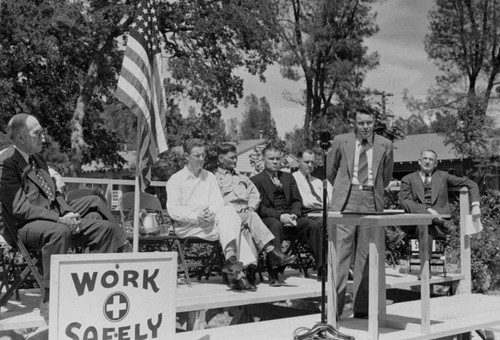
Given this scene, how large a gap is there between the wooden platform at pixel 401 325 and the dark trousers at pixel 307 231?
1.00 meters

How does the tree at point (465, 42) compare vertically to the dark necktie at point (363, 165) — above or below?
above

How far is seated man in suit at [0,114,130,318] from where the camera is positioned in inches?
149

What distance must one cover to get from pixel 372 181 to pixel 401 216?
0.78 metres

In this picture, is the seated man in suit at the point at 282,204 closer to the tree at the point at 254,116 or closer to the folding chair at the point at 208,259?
the folding chair at the point at 208,259

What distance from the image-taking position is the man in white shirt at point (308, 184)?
6457 mm

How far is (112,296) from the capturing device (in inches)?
123

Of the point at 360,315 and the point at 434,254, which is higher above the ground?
the point at 434,254

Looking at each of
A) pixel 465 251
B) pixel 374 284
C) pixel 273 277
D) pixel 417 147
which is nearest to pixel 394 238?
pixel 465 251

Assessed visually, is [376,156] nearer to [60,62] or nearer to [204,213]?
[204,213]

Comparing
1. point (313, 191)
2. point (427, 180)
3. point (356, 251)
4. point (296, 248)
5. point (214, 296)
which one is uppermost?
point (427, 180)

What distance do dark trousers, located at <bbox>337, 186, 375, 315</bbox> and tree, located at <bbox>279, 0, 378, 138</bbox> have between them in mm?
20382

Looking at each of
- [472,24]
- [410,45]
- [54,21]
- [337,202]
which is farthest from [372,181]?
[410,45]

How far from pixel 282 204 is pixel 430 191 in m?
1.74

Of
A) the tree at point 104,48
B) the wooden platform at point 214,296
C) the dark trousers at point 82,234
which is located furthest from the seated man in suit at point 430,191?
the tree at point 104,48
